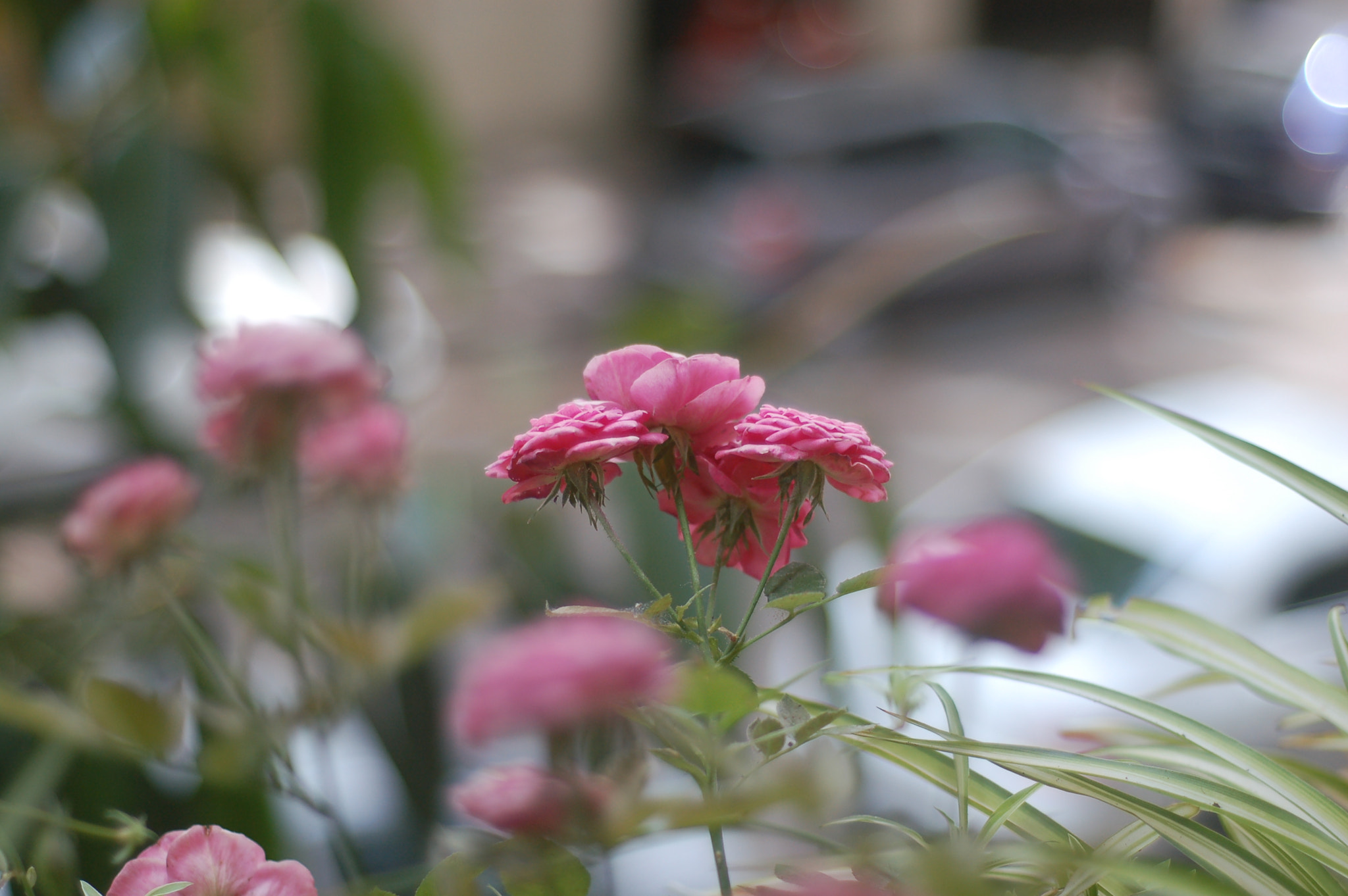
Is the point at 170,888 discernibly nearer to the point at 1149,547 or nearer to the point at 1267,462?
the point at 1267,462

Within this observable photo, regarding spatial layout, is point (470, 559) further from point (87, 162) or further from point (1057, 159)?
point (1057, 159)

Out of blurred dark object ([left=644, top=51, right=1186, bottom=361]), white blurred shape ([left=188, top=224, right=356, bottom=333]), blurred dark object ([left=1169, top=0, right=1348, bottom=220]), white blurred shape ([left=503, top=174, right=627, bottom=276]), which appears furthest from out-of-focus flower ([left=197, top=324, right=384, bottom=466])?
blurred dark object ([left=1169, top=0, right=1348, bottom=220])

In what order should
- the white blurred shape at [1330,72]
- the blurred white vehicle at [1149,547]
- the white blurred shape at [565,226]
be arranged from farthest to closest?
the white blurred shape at [565,226], the white blurred shape at [1330,72], the blurred white vehicle at [1149,547]

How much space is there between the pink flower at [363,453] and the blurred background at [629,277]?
4 centimetres

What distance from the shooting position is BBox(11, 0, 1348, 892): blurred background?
810 millimetres

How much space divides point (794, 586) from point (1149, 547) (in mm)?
1288

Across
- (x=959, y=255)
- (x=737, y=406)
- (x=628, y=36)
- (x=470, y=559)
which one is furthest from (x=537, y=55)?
(x=737, y=406)

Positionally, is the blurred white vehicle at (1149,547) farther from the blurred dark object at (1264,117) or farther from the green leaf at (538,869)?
the blurred dark object at (1264,117)

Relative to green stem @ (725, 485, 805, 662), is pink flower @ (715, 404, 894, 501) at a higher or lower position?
higher

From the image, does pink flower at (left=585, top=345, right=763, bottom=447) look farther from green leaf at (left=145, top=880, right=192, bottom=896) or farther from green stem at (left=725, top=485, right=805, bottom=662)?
green leaf at (left=145, top=880, right=192, bottom=896)

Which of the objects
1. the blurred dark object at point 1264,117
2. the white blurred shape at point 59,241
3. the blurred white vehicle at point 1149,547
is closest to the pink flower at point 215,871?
the blurred white vehicle at point 1149,547

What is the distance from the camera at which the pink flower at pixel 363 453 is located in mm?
470

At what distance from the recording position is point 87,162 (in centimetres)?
91

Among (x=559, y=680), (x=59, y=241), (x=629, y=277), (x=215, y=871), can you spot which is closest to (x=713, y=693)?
(x=559, y=680)
